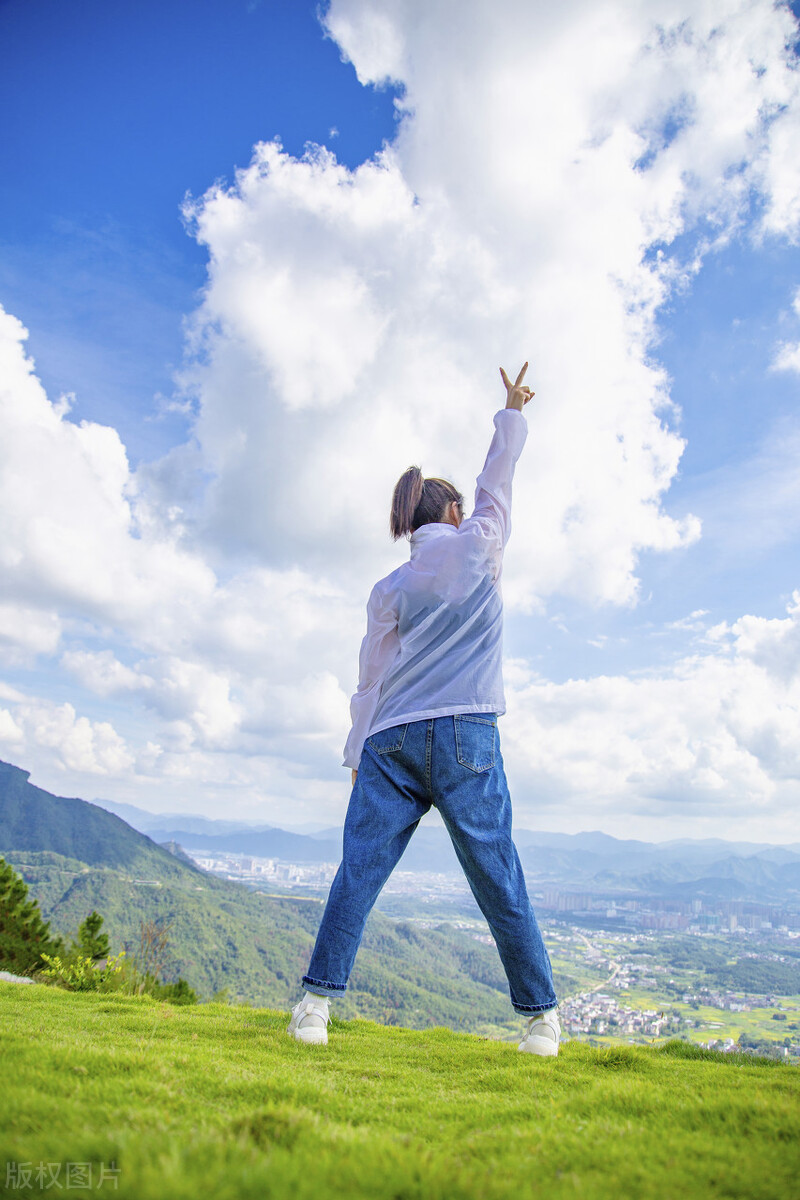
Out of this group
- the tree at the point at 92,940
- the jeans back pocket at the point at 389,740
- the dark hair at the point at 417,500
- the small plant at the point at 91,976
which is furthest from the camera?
the tree at the point at 92,940

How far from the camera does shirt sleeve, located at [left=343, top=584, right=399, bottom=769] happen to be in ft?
13.0

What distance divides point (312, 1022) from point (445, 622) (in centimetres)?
229

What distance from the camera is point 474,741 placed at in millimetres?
3535

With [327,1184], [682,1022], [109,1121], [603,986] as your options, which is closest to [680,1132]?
[327,1184]

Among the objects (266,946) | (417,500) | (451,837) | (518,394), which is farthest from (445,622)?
(266,946)

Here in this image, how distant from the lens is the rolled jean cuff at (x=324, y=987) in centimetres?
334

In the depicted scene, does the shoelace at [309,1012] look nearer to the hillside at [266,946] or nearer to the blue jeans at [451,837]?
the blue jeans at [451,837]

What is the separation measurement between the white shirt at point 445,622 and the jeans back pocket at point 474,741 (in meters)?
0.05

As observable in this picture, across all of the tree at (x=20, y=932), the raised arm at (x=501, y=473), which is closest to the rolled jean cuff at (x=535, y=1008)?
the raised arm at (x=501, y=473)

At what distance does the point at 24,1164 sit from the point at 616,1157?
1.34m

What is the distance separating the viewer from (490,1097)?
249 centimetres

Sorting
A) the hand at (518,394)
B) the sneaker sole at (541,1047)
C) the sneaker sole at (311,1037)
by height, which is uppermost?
the hand at (518,394)

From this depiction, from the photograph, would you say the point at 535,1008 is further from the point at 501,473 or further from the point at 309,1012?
the point at 501,473

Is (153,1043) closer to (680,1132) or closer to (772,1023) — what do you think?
(680,1132)
